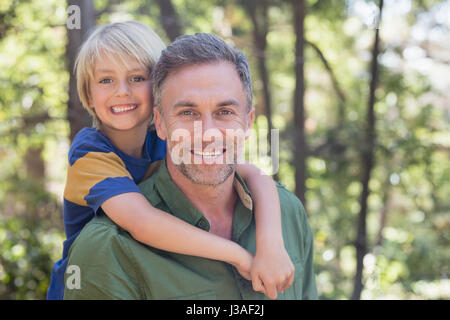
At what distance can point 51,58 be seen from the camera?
550 centimetres

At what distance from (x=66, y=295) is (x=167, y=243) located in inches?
17.3

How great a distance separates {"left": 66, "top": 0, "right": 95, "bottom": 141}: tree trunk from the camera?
131 inches

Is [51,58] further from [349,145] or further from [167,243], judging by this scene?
[167,243]

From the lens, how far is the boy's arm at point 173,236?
163 centimetres

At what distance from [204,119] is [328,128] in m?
3.73

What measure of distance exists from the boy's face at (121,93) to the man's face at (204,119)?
350mm

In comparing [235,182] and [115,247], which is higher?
[235,182]

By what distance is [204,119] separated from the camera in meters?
1.71

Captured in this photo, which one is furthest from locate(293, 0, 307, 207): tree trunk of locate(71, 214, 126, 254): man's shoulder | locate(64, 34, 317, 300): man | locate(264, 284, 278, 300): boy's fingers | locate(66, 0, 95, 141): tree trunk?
locate(71, 214, 126, 254): man's shoulder

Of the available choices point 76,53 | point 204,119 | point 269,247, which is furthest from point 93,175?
point 76,53

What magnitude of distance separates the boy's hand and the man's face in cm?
34

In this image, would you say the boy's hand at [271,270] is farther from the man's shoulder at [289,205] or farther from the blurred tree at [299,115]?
the blurred tree at [299,115]
